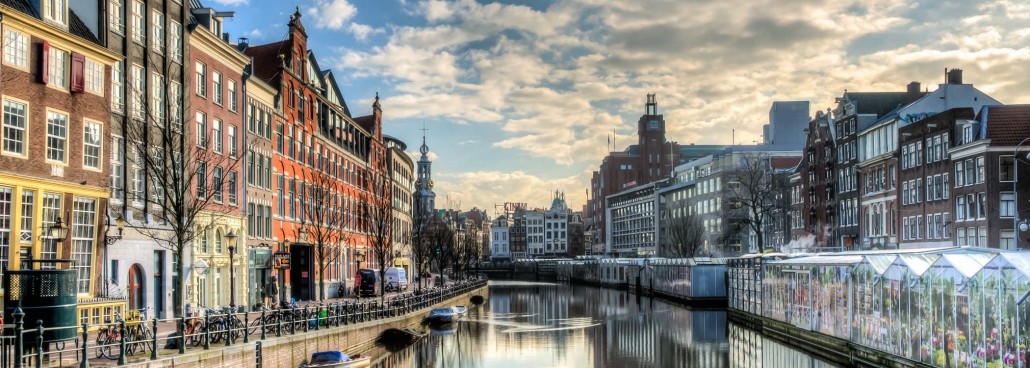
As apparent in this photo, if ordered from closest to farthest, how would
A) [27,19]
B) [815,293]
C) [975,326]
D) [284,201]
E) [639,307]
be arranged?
[975,326] → [27,19] → [815,293] → [284,201] → [639,307]

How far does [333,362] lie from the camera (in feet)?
119

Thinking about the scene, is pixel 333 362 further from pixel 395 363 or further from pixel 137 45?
pixel 137 45

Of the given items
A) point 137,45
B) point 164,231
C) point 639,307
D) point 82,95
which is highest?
point 137,45

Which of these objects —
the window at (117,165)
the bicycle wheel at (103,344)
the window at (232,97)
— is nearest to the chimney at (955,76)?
the window at (232,97)

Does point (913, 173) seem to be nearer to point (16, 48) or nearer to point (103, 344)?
point (16, 48)

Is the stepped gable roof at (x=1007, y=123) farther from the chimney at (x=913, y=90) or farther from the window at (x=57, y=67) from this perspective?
the window at (x=57, y=67)

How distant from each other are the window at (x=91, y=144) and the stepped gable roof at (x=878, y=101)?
74330 mm

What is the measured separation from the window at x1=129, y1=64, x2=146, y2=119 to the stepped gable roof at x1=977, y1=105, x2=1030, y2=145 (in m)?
55.3

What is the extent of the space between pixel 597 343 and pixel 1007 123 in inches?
1345

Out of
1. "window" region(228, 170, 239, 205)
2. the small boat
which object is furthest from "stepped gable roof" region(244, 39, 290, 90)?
the small boat

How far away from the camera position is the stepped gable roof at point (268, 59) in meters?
63.1

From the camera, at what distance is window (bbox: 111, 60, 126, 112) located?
3975 cm

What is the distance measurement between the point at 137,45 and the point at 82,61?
484cm

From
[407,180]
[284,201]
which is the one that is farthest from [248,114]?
[407,180]
